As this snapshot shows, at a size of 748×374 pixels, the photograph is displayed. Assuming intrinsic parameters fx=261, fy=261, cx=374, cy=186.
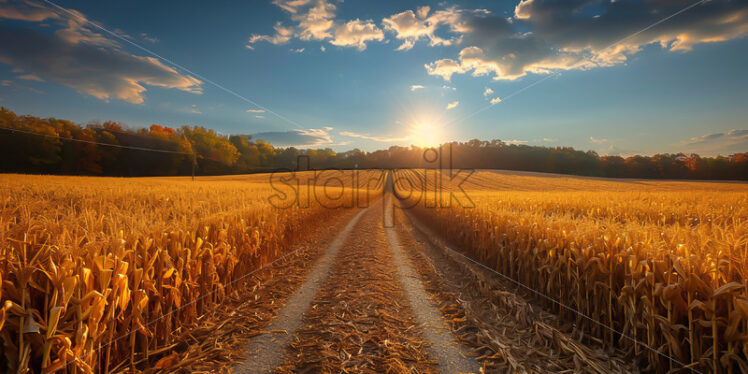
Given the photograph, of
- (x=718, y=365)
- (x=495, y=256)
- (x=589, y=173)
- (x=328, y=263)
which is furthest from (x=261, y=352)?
(x=589, y=173)

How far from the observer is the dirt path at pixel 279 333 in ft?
10.1

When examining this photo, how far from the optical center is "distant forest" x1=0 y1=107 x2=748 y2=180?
93.7ft

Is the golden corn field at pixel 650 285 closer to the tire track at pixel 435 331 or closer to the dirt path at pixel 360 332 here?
the tire track at pixel 435 331

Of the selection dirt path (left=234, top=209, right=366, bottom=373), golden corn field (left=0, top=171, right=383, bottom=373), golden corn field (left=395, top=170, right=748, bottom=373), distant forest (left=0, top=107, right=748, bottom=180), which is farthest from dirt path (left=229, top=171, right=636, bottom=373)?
distant forest (left=0, top=107, right=748, bottom=180)

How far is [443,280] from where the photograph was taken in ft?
20.2

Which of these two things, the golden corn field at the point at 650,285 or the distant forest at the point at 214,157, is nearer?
the golden corn field at the point at 650,285

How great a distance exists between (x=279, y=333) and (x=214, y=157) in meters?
79.2

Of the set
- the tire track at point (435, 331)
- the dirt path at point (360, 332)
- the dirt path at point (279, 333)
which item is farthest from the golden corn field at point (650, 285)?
the dirt path at point (279, 333)

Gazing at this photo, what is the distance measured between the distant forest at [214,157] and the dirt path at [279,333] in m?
28.7

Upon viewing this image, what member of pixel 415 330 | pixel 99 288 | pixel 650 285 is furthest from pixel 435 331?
pixel 99 288

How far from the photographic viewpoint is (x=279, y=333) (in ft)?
12.4

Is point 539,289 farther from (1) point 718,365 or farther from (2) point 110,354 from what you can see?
(2) point 110,354

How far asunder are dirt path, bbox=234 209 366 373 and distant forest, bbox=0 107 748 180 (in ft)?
94.1

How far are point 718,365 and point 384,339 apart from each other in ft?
10.8
